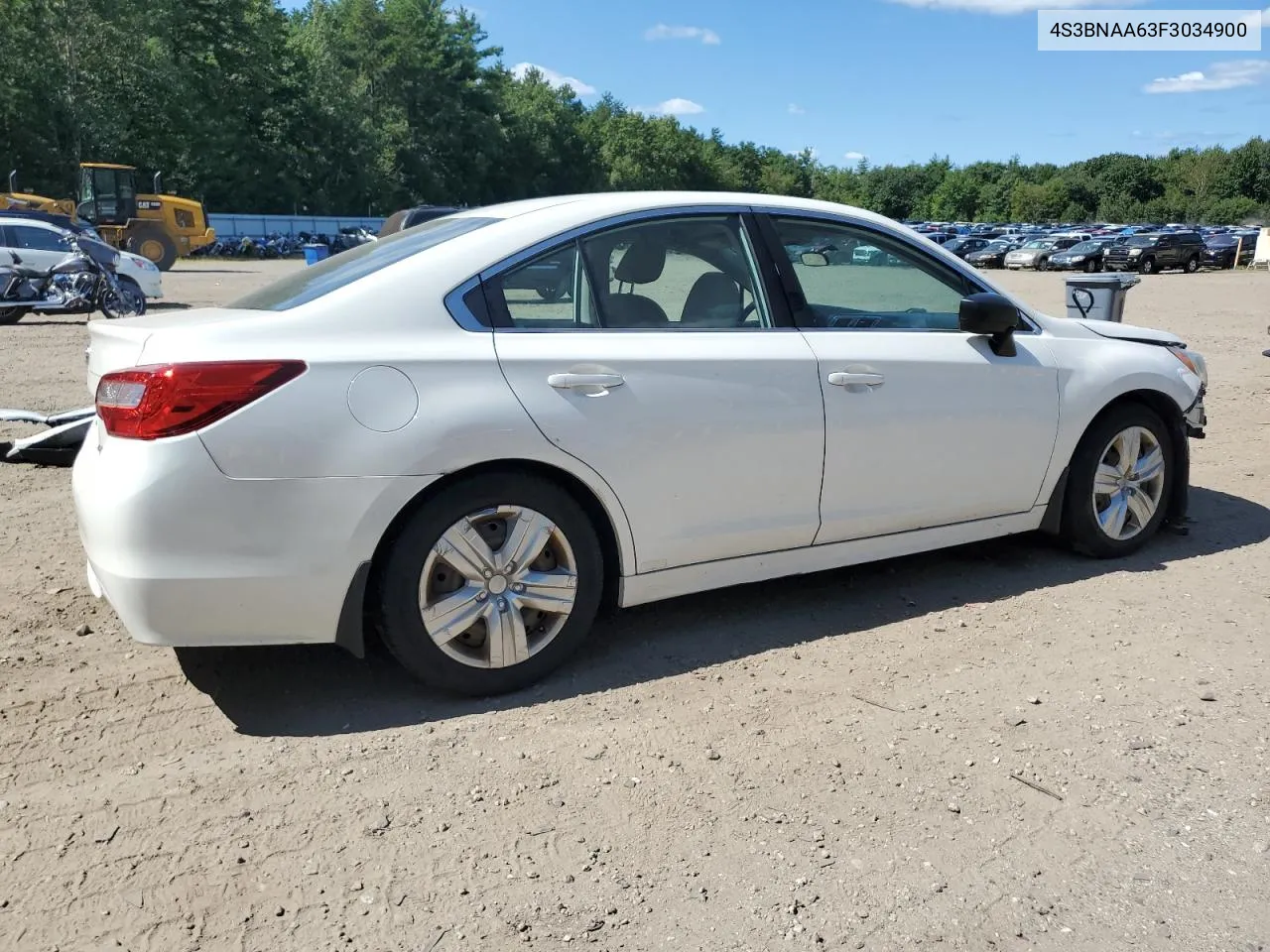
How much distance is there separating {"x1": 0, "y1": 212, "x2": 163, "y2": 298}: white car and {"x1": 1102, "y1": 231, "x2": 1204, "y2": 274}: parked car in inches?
1454

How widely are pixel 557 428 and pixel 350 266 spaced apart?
101 cm

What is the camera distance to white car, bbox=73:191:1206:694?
309 centimetres

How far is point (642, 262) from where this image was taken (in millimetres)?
3896

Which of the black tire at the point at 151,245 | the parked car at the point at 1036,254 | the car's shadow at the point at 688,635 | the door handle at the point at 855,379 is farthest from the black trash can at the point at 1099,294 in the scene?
the parked car at the point at 1036,254

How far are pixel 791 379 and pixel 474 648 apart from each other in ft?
4.82

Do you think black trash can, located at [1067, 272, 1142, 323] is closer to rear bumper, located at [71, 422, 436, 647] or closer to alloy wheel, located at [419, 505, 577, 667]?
alloy wheel, located at [419, 505, 577, 667]

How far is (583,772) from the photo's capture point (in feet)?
10.2

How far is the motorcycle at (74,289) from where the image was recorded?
15.4m

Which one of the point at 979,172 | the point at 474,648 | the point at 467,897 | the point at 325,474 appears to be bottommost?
the point at 467,897

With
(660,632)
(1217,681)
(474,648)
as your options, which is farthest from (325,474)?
(1217,681)

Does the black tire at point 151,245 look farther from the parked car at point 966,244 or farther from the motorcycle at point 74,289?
the parked car at point 966,244

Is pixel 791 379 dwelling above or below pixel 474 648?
above

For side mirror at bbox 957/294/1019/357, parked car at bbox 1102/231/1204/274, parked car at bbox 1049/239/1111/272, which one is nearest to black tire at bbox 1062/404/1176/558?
side mirror at bbox 957/294/1019/357

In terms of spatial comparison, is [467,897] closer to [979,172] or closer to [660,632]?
[660,632]
